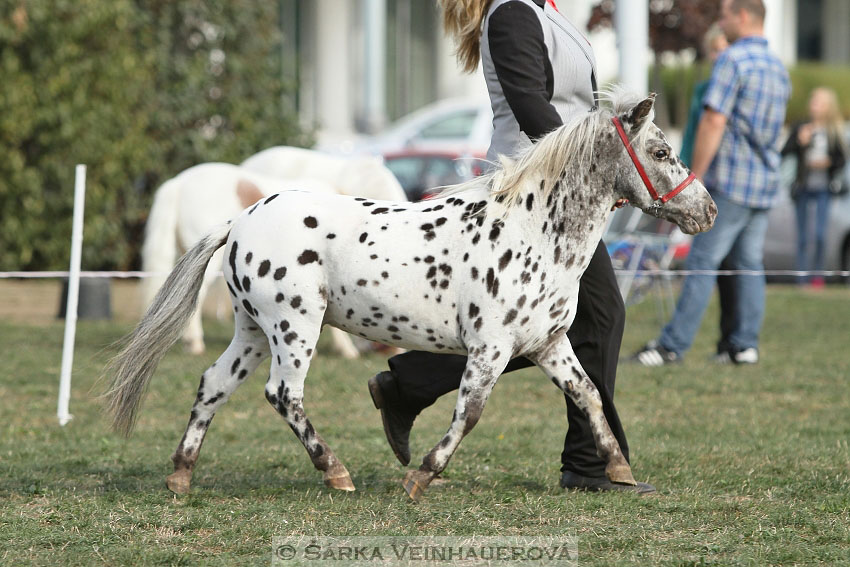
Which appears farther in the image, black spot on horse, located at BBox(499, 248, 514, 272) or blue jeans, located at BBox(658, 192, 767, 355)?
blue jeans, located at BBox(658, 192, 767, 355)

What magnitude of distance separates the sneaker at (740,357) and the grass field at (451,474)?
4.8 inches

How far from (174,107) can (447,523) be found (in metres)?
12.0

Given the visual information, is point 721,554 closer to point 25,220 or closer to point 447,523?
point 447,523

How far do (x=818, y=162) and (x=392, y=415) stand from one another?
1032cm

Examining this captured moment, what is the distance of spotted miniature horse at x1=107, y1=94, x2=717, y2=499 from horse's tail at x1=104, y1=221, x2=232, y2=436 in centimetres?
19

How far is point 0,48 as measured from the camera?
44.3 ft

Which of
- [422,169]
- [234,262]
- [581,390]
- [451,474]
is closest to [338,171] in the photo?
[451,474]

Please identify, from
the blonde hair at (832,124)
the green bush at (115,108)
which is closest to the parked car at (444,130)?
the green bush at (115,108)

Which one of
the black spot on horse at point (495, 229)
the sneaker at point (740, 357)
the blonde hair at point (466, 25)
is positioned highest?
the blonde hair at point (466, 25)

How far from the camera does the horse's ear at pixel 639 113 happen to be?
4348mm

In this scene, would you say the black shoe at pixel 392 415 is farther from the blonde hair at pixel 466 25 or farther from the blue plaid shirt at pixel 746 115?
the blue plaid shirt at pixel 746 115

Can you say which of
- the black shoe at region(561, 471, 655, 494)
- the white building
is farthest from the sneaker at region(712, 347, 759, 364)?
the white building

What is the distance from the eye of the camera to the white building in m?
26.6

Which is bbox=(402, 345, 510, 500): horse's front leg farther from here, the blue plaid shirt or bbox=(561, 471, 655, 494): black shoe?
the blue plaid shirt
